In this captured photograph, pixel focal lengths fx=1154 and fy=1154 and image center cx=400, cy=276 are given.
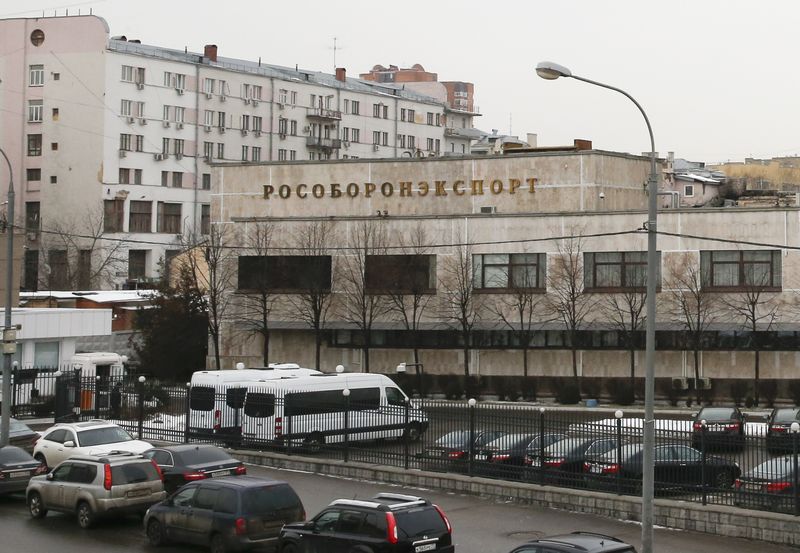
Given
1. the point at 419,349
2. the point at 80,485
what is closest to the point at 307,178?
the point at 419,349

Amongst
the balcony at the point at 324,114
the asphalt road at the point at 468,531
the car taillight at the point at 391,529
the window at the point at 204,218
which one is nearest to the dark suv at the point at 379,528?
the car taillight at the point at 391,529

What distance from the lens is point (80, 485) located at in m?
23.2

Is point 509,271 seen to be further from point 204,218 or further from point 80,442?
point 204,218

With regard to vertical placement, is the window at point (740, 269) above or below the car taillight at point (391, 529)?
above

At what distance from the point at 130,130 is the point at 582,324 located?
56.4m

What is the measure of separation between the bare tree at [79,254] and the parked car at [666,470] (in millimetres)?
76014

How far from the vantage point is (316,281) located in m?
60.1

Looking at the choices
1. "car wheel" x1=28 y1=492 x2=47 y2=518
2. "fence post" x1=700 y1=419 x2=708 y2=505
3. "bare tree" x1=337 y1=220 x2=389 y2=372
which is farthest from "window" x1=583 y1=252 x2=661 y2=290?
"car wheel" x1=28 y1=492 x2=47 y2=518

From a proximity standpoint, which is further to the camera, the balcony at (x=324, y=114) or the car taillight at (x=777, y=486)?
the balcony at (x=324, y=114)

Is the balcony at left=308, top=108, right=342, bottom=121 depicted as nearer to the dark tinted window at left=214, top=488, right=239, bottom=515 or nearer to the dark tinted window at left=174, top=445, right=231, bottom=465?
the dark tinted window at left=174, top=445, right=231, bottom=465

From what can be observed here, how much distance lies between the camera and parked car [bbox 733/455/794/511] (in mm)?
21031

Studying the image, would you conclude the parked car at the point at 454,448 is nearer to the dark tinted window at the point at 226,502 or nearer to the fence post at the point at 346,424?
the fence post at the point at 346,424

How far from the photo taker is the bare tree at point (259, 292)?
2431 inches

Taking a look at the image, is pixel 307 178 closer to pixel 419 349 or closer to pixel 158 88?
pixel 419 349
